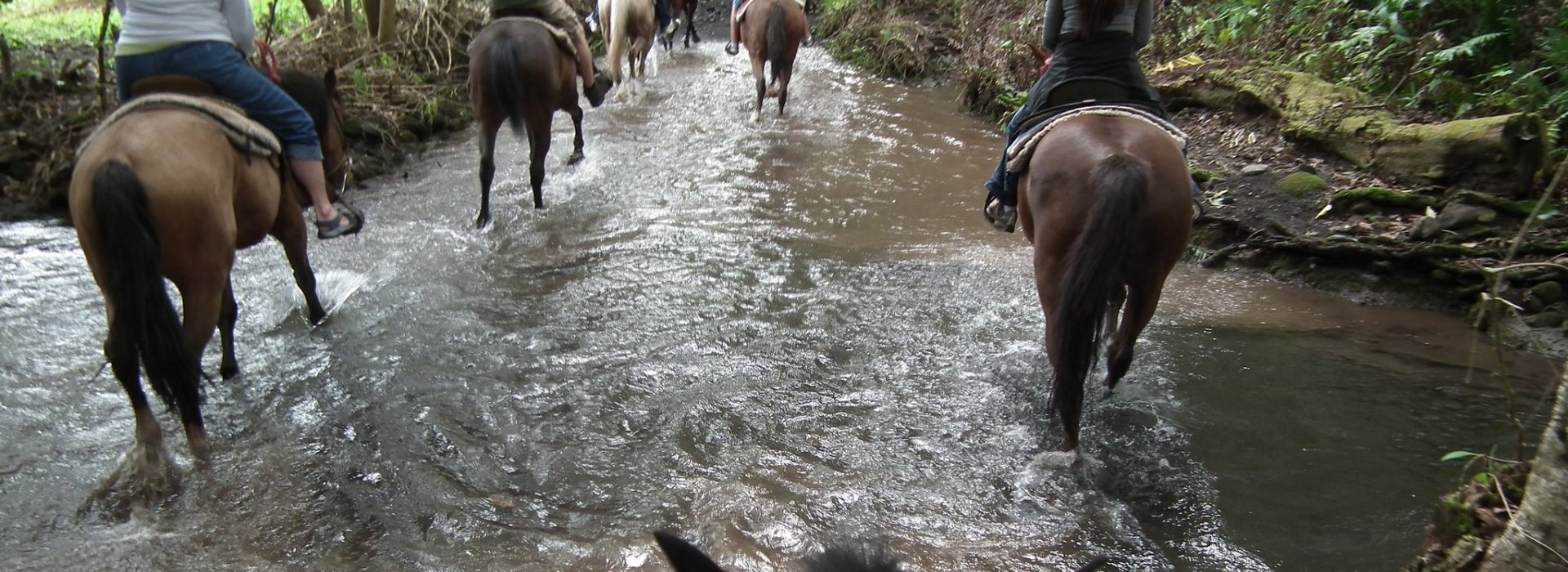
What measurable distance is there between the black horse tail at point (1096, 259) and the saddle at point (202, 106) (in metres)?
3.52

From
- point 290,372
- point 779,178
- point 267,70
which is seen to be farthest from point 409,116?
point 290,372

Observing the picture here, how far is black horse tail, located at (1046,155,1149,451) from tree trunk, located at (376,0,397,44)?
878 centimetres

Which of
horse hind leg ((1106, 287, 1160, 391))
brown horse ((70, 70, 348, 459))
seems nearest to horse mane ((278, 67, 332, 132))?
brown horse ((70, 70, 348, 459))

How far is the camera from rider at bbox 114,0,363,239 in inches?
154

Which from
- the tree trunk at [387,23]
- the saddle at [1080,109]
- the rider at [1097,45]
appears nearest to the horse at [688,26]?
the tree trunk at [387,23]

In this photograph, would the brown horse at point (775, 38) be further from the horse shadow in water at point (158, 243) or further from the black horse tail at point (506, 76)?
the horse shadow in water at point (158, 243)

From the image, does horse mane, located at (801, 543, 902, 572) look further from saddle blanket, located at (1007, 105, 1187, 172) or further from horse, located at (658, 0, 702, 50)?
horse, located at (658, 0, 702, 50)

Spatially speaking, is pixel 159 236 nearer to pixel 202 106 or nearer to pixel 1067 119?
pixel 202 106

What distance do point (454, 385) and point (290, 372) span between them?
90 cm

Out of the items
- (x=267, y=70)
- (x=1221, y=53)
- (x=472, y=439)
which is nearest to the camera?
(x=472, y=439)

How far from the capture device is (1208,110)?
25.7 feet

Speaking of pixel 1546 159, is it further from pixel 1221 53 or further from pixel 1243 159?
pixel 1221 53

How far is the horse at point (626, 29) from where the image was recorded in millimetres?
10578

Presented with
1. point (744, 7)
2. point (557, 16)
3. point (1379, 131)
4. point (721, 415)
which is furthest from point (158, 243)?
point (744, 7)
